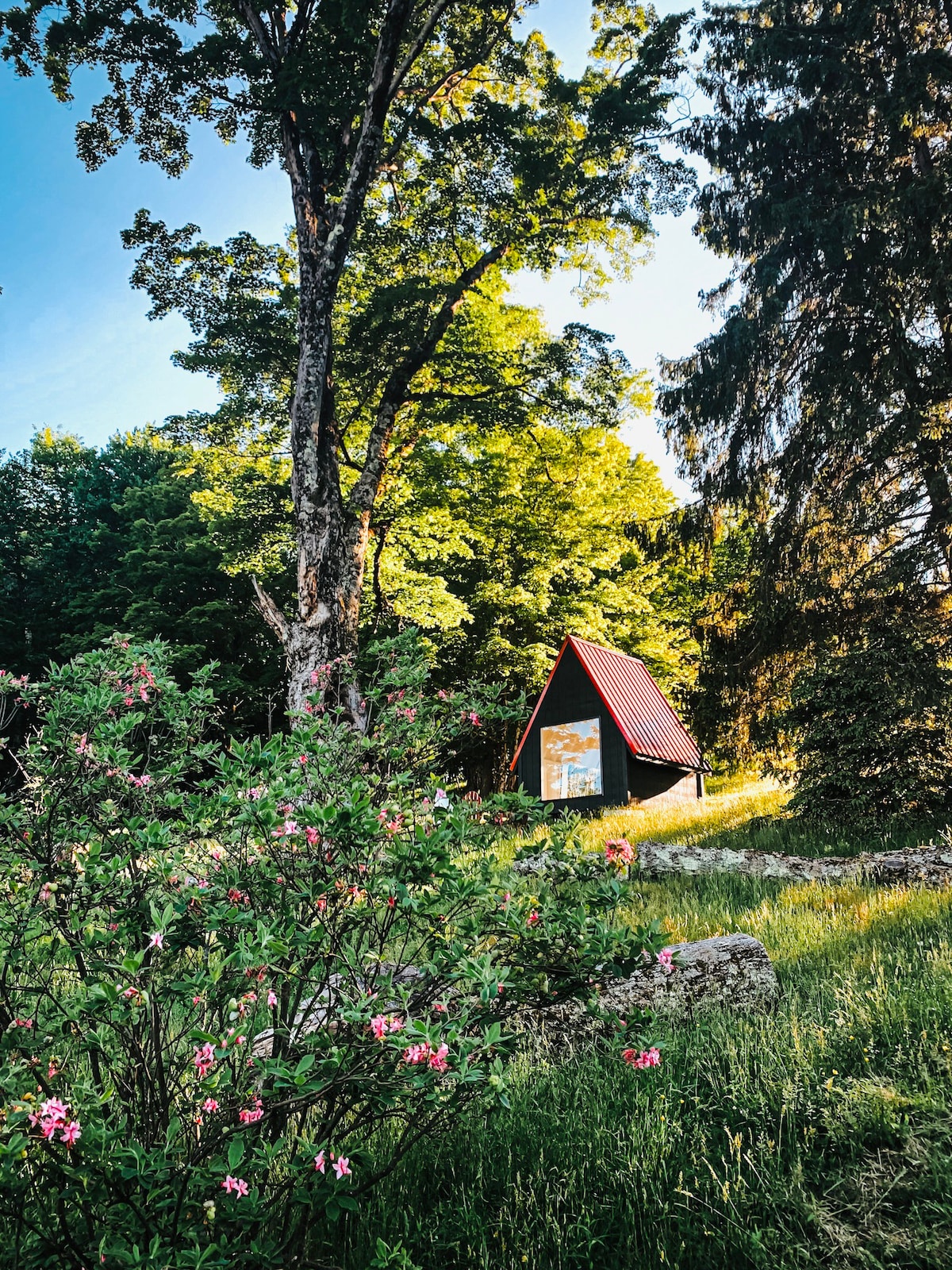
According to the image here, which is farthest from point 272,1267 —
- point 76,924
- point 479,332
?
point 479,332

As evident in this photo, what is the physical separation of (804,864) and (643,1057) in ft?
21.5

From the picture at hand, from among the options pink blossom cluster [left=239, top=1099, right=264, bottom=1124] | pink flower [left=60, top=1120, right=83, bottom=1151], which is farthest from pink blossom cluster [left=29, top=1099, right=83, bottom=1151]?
pink blossom cluster [left=239, top=1099, right=264, bottom=1124]

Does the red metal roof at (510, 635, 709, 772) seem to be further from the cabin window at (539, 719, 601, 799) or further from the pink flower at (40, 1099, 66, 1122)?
the pink flower at (40, 1099, 66, 1122)

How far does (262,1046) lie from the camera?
4.05 m

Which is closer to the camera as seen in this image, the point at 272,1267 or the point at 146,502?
the point at 272,1267

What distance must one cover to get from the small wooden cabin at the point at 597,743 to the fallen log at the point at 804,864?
7.92 meters

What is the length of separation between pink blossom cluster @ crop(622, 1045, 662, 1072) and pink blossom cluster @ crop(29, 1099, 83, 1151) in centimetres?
173

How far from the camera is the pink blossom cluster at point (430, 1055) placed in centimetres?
212

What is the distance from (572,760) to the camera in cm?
1864

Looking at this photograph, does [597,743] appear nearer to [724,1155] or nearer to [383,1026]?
[724,1155]

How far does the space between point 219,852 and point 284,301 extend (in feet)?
38.9

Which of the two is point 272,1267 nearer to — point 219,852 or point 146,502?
point 219,852

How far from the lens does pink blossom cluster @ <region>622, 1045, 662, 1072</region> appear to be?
8.76 feet

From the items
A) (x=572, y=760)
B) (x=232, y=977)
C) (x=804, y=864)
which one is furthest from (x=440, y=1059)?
(x=572, y=760)
